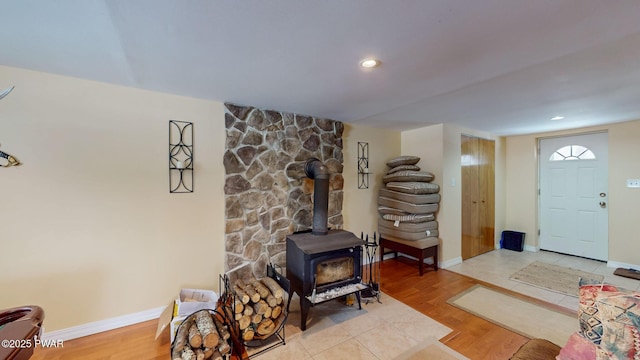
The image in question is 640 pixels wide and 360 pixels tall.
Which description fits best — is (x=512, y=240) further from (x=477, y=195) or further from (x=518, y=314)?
(x=518, y=314)

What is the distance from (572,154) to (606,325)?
464 cm

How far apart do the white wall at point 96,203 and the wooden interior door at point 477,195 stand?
12.4 feet

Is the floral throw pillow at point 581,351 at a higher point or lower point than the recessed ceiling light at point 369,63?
lower

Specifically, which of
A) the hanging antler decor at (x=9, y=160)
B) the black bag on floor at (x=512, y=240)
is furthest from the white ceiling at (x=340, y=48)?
the black bag on floor at (x=512, y=240)

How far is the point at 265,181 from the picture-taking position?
294cm

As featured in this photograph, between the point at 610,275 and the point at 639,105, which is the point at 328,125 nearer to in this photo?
the point at 639,105

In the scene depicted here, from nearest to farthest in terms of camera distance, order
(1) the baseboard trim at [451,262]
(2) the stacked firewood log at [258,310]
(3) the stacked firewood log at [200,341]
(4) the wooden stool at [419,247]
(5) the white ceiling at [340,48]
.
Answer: (5) the white ceiling at [340,48]
(3) the stacked firewood log at [200,341]
(2) the stacked firewood log at [258,310]
(4) the wooden stool at [419,247]
(1) the baseboard trim at [451,262]

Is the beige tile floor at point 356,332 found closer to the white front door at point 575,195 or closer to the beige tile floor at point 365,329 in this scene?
the beige tile floor at point 365,329

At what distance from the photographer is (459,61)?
5.76 feet

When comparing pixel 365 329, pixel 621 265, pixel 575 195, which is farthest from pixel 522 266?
pixel 365 329

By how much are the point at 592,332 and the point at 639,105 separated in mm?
3382

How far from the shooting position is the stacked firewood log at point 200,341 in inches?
67.1

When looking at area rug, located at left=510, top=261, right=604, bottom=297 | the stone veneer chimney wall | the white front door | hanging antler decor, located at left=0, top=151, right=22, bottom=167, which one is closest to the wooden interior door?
area rug, located at left=510, top=261, right=604, bottom=297

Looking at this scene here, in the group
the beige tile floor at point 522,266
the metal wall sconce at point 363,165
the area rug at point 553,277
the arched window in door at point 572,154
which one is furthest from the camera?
the arched window in door at point 572,154
